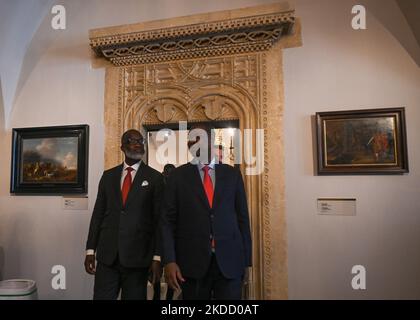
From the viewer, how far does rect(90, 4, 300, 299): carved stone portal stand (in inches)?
119

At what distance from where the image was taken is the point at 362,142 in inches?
114

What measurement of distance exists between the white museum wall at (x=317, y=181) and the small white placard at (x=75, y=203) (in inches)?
2.9

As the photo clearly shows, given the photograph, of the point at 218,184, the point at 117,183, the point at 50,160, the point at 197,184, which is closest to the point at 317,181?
the point at 218,184

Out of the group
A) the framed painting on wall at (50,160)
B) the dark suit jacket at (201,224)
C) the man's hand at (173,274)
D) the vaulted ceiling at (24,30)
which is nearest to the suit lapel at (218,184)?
the dark suit jacket at (201,224)

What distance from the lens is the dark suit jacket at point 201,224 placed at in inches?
73.6

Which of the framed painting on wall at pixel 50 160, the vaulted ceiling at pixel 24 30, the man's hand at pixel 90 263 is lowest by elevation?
the man's hand at pixel 90 263

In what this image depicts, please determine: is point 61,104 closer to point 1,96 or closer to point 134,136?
point 1,96

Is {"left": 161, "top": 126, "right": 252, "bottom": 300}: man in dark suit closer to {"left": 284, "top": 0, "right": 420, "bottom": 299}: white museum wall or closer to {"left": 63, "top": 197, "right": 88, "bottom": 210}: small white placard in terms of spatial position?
{"left": 284, "top": 0, "right": 420, "bottom": 299}: white museum wall

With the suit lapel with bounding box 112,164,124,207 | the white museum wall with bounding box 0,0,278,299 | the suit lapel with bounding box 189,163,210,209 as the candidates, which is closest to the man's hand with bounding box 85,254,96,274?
the suit lapel with bounding box 112,164,124,207

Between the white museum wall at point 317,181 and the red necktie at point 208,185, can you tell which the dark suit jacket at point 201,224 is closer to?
the red necktie at point 208,185

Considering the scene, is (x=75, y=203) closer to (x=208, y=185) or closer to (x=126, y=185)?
(x=126, y=185)

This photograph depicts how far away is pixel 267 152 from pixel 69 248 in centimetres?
269

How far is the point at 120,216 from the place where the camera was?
2.17 meters

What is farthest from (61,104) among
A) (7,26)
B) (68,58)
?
(7,26)
